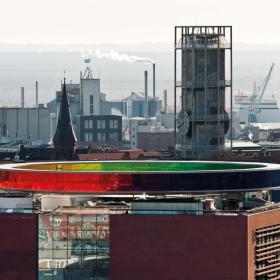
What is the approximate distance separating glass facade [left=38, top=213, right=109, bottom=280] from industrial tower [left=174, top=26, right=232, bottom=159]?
50.2 m

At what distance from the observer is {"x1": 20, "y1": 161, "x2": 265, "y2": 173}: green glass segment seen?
69.6 meters

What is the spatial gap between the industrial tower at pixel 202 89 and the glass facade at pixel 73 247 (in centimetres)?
5024

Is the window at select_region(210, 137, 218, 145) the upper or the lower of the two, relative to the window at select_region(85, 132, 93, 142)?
upper

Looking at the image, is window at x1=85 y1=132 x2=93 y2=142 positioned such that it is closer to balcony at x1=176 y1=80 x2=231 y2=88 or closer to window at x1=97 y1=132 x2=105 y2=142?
window at x1=97 y1=132 x2=105 y2=142

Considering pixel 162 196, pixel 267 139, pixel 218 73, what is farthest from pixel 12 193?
pixel 267 139

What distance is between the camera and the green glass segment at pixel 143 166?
6956 cm

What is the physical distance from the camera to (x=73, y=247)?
60094mm

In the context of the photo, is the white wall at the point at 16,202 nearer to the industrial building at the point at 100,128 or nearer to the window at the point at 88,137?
the window at the point at 88,137

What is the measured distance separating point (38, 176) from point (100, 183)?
2.28 metres

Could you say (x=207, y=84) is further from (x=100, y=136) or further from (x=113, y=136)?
(x=113, y=136)

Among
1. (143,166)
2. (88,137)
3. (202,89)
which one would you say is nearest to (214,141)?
(202,89)

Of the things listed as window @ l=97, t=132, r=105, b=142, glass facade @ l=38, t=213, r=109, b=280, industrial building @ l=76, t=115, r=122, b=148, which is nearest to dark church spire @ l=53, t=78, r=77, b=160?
window @ l=97, t=132, r=105, b=142

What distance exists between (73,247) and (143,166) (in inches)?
454

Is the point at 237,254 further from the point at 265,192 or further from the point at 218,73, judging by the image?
the point at 218,73
